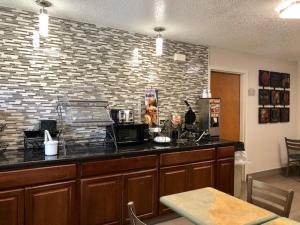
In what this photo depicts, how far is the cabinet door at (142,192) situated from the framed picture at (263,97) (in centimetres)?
295

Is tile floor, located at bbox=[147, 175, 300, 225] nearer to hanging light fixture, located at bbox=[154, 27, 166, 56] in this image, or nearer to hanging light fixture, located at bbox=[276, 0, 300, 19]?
hanging light fixture, located at bbox=[154, 27, 166, 56]

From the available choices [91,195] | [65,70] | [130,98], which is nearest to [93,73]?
[65,70]

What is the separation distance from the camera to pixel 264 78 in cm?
482

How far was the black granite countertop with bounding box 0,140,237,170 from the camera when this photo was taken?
2096mm

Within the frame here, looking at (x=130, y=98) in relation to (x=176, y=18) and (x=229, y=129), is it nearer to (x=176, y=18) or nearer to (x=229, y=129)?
(x=176, y=18)

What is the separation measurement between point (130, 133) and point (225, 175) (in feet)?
4.59

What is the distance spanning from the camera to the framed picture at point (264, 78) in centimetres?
476

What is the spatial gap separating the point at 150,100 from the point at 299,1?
76.2 inches

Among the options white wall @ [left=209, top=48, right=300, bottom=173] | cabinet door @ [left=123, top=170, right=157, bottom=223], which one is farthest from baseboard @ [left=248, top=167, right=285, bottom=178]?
cabinet door @ [left=123, top=170, right=157, bottom=223]

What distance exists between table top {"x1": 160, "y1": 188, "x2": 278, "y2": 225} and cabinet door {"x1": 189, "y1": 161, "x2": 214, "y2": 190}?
1.19m

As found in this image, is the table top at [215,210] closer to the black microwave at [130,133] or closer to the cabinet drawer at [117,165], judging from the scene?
the cabinet drawer at [117,165]

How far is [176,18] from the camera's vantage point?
2.81m

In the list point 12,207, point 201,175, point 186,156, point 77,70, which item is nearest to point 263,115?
point 201,175

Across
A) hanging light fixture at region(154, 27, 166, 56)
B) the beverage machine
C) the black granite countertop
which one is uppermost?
hanging light fixture at region(154, 27, 166, 56)
